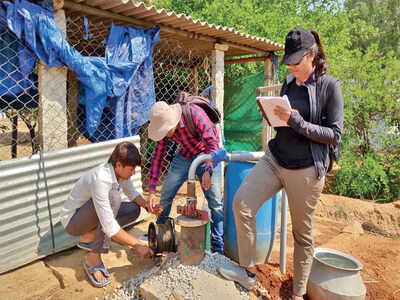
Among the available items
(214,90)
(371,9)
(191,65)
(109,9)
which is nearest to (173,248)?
(109,9)

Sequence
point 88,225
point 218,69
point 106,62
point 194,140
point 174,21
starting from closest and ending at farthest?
point 88,225 → point 194,140 → point 106,62 → point 174,21 → point 218,69

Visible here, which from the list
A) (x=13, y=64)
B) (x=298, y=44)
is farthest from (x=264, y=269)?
(x=13, y=64)

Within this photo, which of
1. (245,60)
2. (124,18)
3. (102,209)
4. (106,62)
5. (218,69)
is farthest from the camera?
(245,60)

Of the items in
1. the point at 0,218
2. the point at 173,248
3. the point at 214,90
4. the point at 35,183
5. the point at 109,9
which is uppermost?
the point at 109,9

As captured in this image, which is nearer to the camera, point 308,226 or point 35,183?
point 308,226

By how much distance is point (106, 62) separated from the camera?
3459 mm

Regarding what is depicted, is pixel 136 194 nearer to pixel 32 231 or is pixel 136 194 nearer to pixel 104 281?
pixel 104 281

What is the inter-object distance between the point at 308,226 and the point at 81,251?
2.34 m

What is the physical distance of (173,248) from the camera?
2.57 meters

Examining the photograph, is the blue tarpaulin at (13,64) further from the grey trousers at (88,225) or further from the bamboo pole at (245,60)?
the bamboo pole at (245,60)

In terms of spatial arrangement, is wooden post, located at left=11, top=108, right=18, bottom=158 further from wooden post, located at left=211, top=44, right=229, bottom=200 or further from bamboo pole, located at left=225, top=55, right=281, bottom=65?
bamboo pole, located at left=225, top=55, right=281, bottom=65

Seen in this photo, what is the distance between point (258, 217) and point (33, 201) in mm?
2168

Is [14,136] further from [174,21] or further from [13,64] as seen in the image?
[174,21]

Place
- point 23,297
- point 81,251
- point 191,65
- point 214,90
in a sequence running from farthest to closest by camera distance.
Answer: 1. point 191,65
2. point 214,90
3. point 81,251
4. point 23,297
